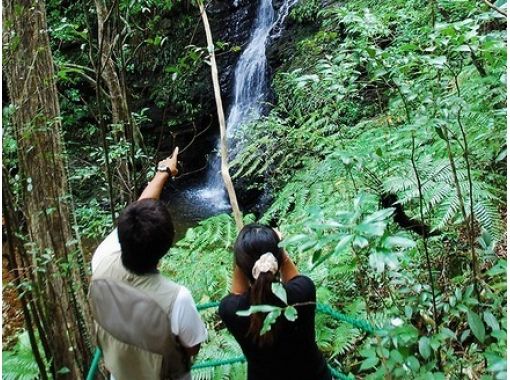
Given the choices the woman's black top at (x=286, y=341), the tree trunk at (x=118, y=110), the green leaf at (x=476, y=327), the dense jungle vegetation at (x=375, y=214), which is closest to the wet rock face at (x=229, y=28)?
the dense jungle vegetation at (x=375, y=214)

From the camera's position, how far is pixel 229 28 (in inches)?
500

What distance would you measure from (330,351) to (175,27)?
11.0 m

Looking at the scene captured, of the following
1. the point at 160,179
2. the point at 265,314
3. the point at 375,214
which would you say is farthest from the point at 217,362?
the point at 375,214

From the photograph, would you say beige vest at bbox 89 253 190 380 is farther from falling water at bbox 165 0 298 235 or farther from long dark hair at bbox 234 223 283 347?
falling water at bbox 165 0 298 235

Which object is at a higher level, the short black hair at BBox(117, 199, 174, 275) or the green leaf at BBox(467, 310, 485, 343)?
the short black hair at BBox(117, 199, 174, 275)

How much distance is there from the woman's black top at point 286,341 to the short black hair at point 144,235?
0.32 meters

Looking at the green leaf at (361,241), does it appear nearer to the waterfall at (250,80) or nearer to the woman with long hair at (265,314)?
the woman with long hair at (265,314)

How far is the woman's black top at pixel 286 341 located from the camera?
1.73 m

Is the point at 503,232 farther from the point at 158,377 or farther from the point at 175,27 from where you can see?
the point at 175,27

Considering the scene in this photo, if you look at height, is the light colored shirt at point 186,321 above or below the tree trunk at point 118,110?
below

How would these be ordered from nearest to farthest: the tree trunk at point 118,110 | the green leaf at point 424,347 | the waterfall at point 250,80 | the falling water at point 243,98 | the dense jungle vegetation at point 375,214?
1. the green leaf at point 424,347
2. the dense jungle vegetation at point 375,214
3. the tree trunk at point 118,110
4. the falling water at point 243,98
5. the waterfall at point 250,80

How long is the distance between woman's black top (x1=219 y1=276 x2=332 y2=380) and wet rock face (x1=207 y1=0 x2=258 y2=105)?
34.4ft

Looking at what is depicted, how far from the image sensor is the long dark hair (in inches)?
65.3

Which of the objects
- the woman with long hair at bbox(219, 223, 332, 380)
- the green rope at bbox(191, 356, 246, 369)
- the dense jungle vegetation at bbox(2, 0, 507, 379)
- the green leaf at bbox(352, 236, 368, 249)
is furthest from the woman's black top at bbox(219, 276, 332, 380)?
the green rope at bbox(191, 356, 246, 369)
